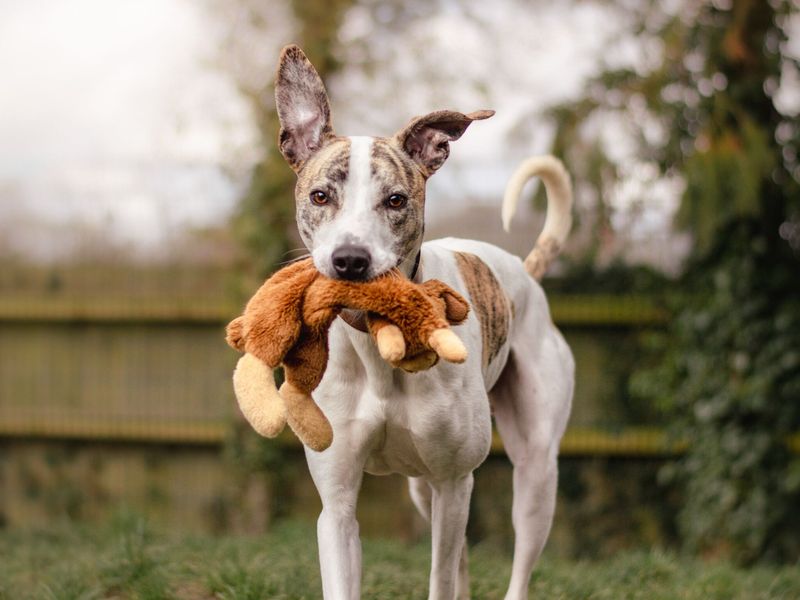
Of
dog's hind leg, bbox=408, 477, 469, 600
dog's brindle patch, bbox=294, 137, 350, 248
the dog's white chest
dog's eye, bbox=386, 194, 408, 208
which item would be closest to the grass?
dog's hind leg, bbox=408, 477, 469, 600

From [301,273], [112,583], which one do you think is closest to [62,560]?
[112,583]

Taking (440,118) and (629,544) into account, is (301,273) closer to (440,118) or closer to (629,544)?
(440,118)

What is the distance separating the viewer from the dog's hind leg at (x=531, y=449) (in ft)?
13.0

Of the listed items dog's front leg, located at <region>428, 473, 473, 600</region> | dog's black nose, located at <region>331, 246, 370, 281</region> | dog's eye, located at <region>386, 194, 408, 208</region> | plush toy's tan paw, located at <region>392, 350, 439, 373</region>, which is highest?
dog's eye, located at <region>386, 194, 408, 208</region>

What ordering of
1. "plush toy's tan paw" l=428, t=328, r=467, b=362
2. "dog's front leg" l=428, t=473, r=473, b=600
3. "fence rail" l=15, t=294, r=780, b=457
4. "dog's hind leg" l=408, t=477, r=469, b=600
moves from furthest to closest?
1. "fence rail" l=15, t=294, r=780, b=457
2. "dog's hind leg" l=408, t=477, r=469, b=600
3. "dog's front leg" l=428, t=473, r=473, b=600
4. "plush toy's tan paw" l=428, t=328, r=467, b=362

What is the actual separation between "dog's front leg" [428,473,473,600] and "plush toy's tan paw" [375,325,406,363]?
81cm

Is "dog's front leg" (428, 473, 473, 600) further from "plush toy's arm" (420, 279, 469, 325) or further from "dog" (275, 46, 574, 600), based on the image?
"plush toy's arm" (420, 279, 469, 325)

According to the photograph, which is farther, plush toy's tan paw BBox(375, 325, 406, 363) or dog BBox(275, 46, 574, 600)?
dog BBox(275, 46, 574, 600)

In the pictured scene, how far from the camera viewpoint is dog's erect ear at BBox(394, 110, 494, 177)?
10.2 feet

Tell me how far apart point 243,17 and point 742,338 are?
14.6 ft

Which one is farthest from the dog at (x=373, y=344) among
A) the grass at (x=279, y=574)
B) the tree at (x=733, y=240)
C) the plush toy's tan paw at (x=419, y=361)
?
the tree at (x=733, y=240)

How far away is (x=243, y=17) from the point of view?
815 centimetres

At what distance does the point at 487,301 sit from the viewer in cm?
371

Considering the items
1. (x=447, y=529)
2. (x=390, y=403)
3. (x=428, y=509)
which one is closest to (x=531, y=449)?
(x=428, y=509)
